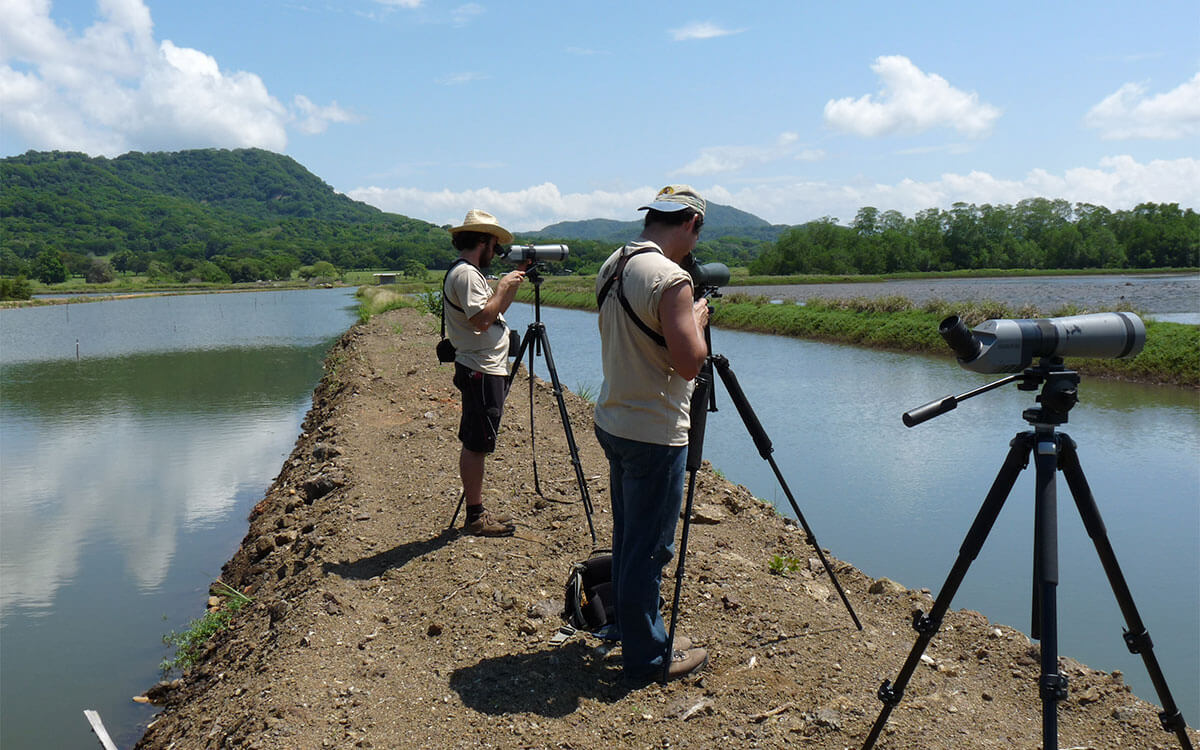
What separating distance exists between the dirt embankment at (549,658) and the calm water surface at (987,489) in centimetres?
24

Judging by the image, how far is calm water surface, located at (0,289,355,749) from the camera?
433cm

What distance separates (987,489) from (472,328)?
17.3 ft

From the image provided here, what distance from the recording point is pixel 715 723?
2.57 m

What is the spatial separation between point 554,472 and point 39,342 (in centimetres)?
2551

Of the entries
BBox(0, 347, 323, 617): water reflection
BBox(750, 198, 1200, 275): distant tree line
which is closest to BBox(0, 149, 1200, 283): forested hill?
BBox(750, 198, 1200, 275): distant tree line

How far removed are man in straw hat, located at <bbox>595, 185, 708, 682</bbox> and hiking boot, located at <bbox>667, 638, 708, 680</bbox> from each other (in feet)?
0.82

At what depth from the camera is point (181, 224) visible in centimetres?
13488

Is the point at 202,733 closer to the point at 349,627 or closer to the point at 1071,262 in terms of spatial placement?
the point at 349,627

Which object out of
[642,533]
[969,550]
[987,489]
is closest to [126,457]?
[642,533]

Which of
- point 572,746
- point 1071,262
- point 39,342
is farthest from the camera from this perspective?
point 1071,262

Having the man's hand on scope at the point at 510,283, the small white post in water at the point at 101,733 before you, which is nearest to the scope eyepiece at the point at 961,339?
the man's hand on scope at the point at 510,283

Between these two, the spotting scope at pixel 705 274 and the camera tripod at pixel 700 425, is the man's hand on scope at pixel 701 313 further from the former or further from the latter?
the spotting scope at pixel 705 274

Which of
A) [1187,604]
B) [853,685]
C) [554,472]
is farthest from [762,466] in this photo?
[853,685]

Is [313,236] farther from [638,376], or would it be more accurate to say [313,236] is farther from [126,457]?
[638,376]
